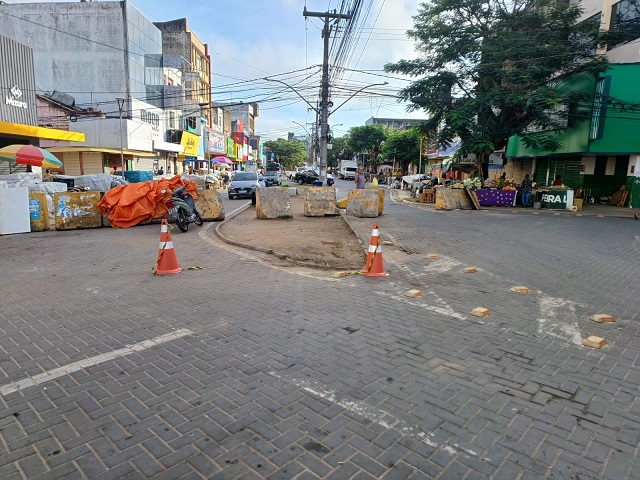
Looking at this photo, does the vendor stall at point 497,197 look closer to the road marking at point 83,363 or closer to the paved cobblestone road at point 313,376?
the paved cobblestone road at point 313,376

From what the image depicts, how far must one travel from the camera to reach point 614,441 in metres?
2.93

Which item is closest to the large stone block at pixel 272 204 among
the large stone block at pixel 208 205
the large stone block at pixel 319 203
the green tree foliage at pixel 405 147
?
the large stone block at pixel 319 203

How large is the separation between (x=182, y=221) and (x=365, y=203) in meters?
7.00

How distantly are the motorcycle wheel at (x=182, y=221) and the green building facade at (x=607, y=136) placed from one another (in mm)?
20458

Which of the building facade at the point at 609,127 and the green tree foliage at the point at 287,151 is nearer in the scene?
the building facade at the point at 609,127

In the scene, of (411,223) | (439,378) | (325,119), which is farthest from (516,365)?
(325,119)

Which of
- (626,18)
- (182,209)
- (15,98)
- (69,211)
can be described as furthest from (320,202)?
(626,18)

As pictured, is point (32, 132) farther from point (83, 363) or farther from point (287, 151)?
point (287, 151)

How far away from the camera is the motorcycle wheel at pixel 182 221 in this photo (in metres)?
12.4

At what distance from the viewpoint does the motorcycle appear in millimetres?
12375

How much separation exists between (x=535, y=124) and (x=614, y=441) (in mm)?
24840

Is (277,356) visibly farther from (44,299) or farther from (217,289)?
(44,299)

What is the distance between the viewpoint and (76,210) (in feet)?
42.9

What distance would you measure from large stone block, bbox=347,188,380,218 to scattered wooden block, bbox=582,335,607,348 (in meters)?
11.9
